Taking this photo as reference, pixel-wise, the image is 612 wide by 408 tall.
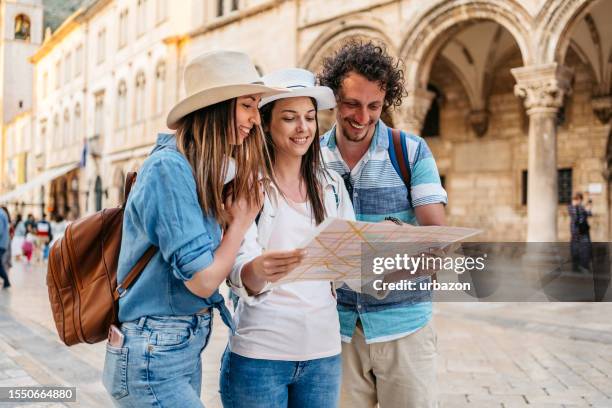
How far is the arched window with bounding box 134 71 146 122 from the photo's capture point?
25.2 meters

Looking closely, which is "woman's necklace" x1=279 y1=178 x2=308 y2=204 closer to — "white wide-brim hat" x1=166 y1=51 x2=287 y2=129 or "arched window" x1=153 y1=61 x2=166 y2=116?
"white wide-brim hat" x1=166 y1=51 x2=287 y2=129

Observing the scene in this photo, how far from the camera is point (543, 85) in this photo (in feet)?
35.5

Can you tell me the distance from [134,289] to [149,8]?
82.2 ft

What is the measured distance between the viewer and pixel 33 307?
8.92 meters

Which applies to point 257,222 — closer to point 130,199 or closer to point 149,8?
point 130,199

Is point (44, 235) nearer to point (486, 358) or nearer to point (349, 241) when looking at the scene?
point (486, 358)

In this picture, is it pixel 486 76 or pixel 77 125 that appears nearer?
pixel 486 76

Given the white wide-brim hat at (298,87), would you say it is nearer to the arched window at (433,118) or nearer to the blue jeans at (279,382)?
the blue jeans at (279,382)

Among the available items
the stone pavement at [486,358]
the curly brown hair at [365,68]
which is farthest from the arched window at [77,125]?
the curly brown hair at [365,68]

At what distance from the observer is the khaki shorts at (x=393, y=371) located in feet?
7.32

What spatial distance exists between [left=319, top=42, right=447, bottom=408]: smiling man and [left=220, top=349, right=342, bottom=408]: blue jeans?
0.26m

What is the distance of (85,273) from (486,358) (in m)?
4.69

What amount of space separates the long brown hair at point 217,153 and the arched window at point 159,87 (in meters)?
22.3

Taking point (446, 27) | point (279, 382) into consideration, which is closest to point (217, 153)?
point (279, 382)
